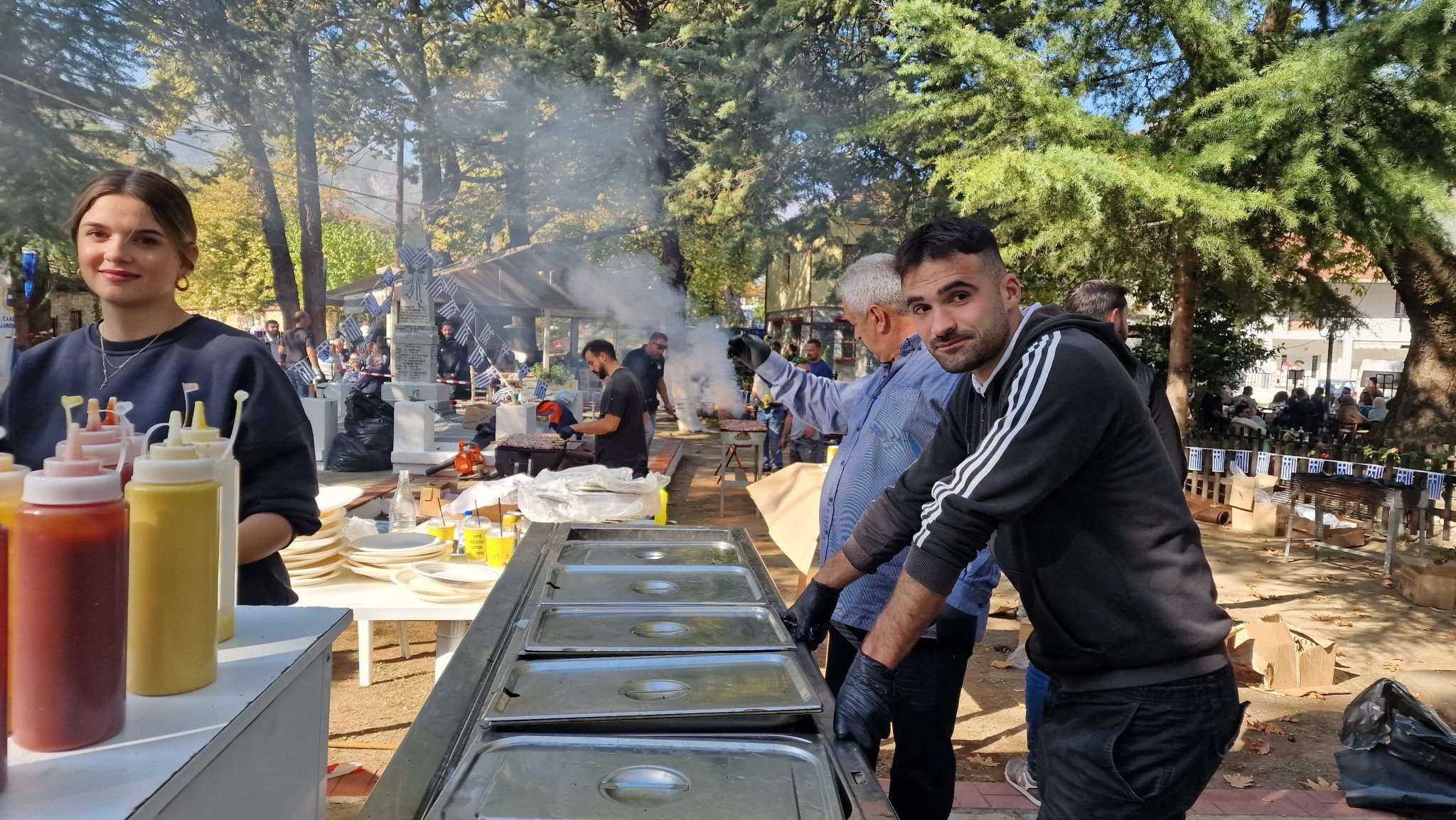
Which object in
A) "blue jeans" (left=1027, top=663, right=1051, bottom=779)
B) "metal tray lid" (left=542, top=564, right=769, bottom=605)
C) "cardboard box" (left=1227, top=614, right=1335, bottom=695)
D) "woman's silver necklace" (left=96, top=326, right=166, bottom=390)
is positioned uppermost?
"woman's silver necklace" (left=96, top=326, right=166, bottom=390)

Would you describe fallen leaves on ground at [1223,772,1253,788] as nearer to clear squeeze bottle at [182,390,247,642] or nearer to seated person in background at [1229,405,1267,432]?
clear squeeze bottle at [182,390,247,642]

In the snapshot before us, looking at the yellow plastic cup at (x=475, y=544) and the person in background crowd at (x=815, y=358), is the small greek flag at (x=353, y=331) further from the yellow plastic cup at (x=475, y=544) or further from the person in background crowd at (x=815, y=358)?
the yellow plastic cup at (x=475, y=544)

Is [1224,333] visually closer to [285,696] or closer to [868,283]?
[868,283]

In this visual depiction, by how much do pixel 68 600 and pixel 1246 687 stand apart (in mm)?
5385

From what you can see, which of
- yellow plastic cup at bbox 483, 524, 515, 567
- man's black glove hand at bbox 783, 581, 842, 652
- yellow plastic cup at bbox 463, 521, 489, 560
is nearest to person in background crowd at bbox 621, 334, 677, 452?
yellow plastic cup at bbox 463, 521, 489, 560

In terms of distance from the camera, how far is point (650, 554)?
2.35m

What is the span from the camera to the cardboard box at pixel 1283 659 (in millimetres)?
4770

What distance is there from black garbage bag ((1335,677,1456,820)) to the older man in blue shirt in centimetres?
209

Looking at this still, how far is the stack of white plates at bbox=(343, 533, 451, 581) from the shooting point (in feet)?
10.5

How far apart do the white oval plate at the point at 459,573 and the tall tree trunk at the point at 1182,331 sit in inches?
299

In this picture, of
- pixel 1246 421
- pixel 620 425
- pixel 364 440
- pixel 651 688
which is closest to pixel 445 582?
pixel 651 688

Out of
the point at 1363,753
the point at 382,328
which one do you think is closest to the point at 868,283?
the point at 1363,753

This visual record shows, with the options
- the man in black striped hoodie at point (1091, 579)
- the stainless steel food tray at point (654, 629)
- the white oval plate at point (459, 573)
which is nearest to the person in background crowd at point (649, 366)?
the white oval plate at point (459, 573)

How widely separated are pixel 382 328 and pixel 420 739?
16.8 metres
